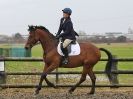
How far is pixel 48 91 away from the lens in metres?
13.2

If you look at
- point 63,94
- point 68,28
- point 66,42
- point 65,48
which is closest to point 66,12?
point 68,28

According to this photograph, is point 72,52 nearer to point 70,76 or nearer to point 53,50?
point 53,50

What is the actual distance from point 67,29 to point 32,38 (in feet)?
3.51

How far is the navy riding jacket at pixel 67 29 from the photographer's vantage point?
11984 mm

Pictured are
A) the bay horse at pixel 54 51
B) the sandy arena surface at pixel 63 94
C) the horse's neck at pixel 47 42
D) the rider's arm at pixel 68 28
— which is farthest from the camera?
the horse's neck at pixel 47 42

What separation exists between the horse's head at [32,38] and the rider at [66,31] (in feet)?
2.37

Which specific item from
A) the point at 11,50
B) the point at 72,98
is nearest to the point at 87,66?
the point at 72,98

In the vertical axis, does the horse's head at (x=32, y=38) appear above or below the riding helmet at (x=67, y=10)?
below

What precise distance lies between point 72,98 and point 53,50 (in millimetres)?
→ 1609

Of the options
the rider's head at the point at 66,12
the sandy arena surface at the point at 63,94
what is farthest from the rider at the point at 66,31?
the sandy arena surface at the point at 63,94

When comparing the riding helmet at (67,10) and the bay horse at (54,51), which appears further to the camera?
the bay horse at (54,51)

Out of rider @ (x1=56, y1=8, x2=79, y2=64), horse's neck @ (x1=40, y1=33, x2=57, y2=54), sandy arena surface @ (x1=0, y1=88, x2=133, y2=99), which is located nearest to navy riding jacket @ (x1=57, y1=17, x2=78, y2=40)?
rider @ (x1=56, y1=8, x2=79, y2=64)

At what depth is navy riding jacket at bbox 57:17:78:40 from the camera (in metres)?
12.0

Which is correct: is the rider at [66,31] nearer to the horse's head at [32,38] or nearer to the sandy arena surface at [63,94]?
the horse's head at [32,38]
